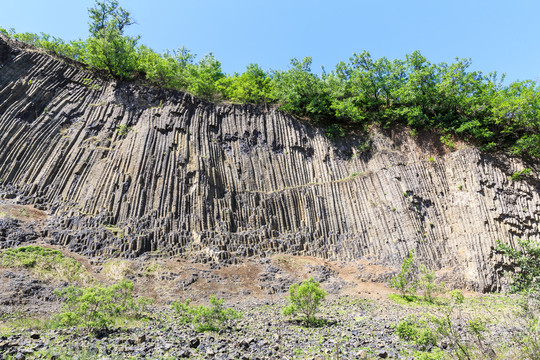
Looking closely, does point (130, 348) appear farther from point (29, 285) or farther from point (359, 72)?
point (359, 72)

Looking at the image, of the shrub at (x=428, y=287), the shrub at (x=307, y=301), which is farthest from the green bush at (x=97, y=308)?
the shrub at (x=428, y=287)

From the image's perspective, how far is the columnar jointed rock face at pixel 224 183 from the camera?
2047 centimetres

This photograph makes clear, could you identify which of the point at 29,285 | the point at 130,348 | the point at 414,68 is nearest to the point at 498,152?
the point at 414,68

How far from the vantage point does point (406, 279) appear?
62.7ft

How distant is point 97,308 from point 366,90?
86.6ft

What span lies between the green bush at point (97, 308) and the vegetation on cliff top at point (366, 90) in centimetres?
1991

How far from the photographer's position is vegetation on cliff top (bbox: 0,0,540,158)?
1000 inches

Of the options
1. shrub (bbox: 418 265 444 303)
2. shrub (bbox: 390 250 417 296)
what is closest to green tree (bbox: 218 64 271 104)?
shrub (bbox: 390 250 417 296)

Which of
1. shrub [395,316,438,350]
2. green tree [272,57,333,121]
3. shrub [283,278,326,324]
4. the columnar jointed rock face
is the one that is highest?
green tree [272,57,333,121]

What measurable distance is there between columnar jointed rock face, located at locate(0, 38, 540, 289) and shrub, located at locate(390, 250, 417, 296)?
3.68 feet

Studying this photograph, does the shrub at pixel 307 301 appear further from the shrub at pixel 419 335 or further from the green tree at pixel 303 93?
the green tree at pixel 303 93

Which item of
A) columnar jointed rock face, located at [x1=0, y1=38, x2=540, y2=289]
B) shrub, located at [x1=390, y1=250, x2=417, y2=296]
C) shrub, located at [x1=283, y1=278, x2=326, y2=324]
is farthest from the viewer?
columnar jointed rock face, located at [x1=0, y1=38, x2=540, y2=289]

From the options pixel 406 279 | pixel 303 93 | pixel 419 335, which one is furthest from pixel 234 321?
pixel 303 93

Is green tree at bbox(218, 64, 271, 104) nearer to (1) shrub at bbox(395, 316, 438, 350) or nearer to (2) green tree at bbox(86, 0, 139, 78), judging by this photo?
(2) green tree at bbox(86, 0, 139, 78)
